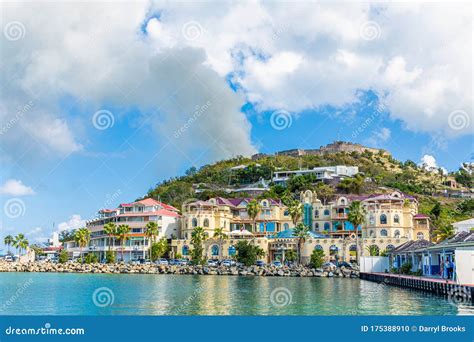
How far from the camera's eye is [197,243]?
2822 inches

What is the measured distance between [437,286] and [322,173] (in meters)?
71.0

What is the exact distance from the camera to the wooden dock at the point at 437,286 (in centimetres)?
3071

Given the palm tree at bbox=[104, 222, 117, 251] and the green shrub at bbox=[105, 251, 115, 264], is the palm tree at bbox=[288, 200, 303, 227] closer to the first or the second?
the palm tree at bbox=[104, 222, 117, 251]

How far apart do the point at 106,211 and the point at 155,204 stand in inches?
327

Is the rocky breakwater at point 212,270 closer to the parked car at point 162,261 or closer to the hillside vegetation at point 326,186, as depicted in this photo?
the parked car at point 162,261

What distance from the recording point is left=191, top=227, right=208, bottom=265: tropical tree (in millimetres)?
68562

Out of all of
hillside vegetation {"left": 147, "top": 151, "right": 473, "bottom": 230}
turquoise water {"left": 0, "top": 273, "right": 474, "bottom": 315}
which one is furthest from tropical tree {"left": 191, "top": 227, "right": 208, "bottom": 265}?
turquoise water {"left": 0, "top": 273, "right": 474, "bottom": 315}

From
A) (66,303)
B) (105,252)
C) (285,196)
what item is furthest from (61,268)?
(66,303)

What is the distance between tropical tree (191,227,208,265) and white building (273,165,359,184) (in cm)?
3639

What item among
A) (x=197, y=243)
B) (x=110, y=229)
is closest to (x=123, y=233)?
(x=110, y=229)

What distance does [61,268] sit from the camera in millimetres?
69500

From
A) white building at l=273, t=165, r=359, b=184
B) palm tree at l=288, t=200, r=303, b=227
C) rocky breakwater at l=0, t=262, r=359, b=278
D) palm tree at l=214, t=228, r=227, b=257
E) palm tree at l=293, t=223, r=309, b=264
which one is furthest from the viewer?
white building at l=273, t=165, r=359, b=184

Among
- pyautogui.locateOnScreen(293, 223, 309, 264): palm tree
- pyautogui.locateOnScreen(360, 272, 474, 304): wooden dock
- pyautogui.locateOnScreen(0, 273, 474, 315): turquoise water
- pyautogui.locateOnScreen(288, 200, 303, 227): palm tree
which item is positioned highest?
pyautogui.locateOnScreen(288, 200, 303, 227): palm tree

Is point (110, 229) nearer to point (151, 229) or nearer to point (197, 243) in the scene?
point (151, 229)
